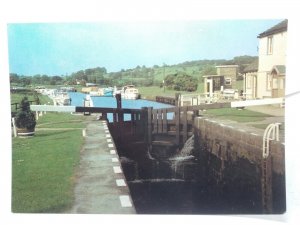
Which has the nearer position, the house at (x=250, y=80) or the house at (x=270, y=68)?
the house at (x=270, y=68)

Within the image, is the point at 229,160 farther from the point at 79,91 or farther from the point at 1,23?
the point at 1,23

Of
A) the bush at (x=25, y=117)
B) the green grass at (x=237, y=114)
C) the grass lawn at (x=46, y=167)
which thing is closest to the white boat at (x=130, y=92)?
the grass lawn at (x=46, y=167)

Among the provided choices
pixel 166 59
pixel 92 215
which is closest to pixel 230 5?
pixel 166 59

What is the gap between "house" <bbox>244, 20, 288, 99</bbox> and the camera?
2543 mm

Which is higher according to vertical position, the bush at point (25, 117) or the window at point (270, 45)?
the window at point (270, 45)

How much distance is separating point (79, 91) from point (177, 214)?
1.02 m

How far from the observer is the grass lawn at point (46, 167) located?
9.04 feet

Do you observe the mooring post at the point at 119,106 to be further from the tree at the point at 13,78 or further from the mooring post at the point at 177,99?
the tree at the point at 13,78

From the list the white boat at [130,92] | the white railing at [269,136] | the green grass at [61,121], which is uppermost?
the white boat at [130,92]

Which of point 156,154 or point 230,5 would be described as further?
point 156,154

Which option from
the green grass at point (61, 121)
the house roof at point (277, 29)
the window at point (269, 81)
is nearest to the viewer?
the house roof at point (277, 29)

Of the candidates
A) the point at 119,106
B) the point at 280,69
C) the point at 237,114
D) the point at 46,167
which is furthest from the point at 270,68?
the point at 46,167

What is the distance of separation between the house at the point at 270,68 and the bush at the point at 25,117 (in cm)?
140

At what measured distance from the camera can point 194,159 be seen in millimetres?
2799
